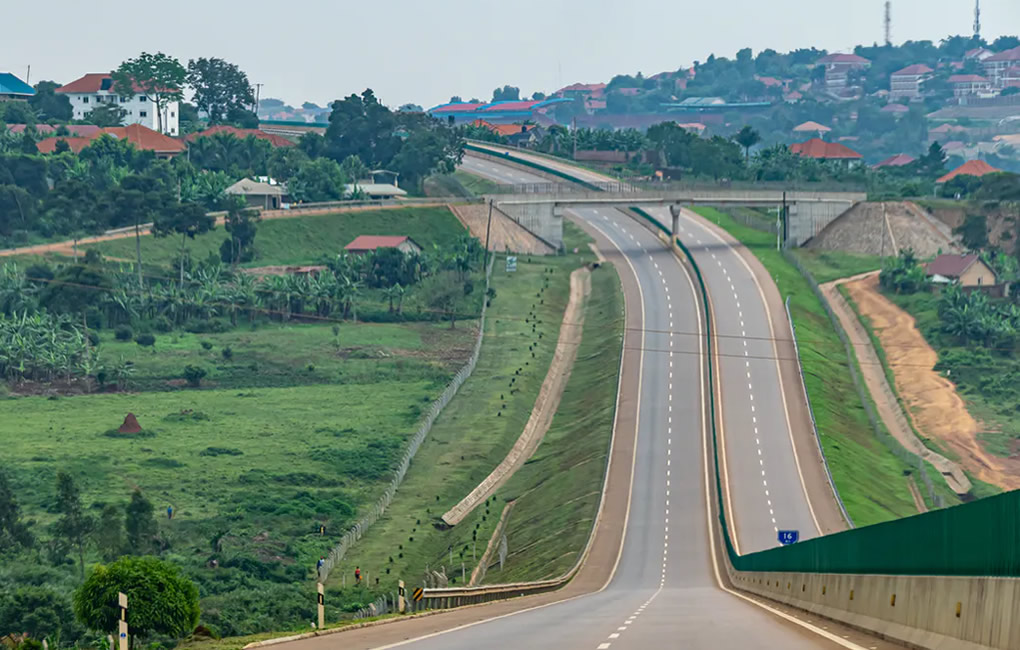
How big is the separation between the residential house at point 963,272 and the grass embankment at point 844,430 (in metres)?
15.9

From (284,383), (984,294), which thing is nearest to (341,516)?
(284,383)

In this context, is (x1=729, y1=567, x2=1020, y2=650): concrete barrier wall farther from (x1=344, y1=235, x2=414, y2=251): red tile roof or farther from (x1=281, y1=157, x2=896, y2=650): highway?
(x1=344, y1=235, x2=414, y2=251): red tile roof

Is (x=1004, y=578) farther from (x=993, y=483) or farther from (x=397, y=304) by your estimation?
(x=397, y=304)

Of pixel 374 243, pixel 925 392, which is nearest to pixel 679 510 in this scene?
pixel 925 392

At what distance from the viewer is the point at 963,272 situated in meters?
187

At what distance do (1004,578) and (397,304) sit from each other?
161896 mm

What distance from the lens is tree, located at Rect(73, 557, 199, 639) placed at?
40.5 metres

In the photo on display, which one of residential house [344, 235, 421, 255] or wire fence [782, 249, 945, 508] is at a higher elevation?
residential house [344, 235, 421, 255]

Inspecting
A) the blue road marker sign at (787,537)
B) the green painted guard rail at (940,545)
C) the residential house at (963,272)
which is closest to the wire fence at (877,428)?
the residential house at (963,272)

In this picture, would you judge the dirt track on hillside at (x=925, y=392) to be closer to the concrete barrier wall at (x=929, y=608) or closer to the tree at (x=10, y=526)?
the tree at (x=10, y=526)

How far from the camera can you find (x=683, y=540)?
98.0 m

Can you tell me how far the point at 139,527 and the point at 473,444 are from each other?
43849mm

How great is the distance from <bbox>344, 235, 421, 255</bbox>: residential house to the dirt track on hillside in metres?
56.7

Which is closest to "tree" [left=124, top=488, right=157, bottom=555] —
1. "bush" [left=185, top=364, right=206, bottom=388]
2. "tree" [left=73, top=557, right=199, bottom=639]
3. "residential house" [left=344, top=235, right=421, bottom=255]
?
"tree" [left=73, top=557, right=199, bottom=639]
